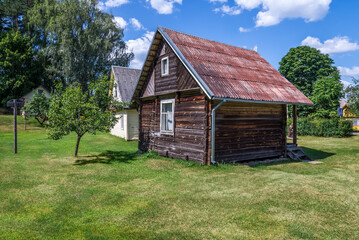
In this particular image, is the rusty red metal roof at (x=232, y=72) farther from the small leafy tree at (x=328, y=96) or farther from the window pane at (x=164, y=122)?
the small leafy tree at (x=328, y=96)

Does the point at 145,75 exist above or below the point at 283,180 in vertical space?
above

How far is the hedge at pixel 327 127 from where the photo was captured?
2712cm

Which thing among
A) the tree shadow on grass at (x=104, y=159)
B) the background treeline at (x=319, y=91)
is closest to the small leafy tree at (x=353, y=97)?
the background treeline at (x=319, y=91)

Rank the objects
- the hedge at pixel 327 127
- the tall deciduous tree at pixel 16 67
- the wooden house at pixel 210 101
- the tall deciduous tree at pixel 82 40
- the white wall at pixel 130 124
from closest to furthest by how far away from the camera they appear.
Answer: the wooden house at pixel 210 101, the white wall at pixel 130 124, the hedge at pixel 327 127, the tall deciduous tree at pixel 82 40, the tall deciduous tree at pixel 16 67

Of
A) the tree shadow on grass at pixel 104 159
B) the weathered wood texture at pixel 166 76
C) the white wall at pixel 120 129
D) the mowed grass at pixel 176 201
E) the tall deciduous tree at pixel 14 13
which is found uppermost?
the tall deciduous tree at pixel 14 13

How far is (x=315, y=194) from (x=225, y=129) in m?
4.93

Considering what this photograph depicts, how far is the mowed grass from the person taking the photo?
496 cm

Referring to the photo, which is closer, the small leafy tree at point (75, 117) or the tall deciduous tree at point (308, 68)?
the small leafy tree at point (75, 117)

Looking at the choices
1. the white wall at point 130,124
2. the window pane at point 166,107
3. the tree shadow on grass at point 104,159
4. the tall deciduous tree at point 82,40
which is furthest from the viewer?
the tall deciduous tree at point 82,40

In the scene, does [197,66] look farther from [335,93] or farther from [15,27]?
[15,27]

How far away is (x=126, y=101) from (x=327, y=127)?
22.0 meters

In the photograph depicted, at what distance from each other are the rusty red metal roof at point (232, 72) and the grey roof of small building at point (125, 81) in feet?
40.7

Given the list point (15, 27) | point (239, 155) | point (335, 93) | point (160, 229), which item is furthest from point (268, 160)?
point (15, 27)

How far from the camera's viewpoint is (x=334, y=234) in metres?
4.82
